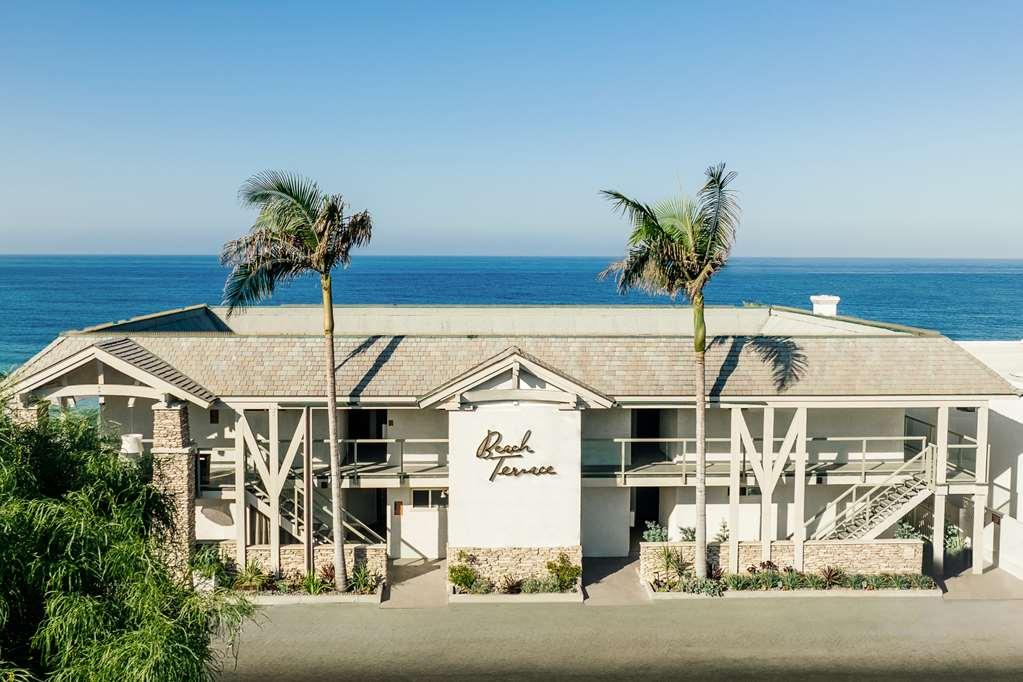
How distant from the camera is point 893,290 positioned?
640 feet

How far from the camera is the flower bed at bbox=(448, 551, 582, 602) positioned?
21562mm

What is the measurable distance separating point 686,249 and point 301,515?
12.3 metres

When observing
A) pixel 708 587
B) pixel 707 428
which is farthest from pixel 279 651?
pixel 707 428

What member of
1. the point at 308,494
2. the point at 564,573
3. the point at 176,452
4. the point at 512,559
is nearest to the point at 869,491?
the point at 564,573

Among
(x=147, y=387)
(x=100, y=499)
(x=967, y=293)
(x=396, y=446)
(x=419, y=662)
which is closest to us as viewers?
(x=100, y=499)

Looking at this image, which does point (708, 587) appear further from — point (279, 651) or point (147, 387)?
point (147, 387)

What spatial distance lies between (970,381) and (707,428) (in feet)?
22.4

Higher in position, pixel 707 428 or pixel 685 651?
pixel 707 428

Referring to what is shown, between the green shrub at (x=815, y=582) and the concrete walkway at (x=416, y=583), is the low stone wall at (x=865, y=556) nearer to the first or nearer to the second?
the green shrub at (x=815, y=582)

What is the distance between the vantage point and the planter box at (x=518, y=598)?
21.4 metres

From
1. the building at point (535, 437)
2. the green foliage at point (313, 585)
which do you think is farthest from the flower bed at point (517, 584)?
the green foliage at point (313, 585)

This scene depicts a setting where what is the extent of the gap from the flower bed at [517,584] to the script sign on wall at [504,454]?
2193 mm

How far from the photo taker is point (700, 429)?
2133 cm

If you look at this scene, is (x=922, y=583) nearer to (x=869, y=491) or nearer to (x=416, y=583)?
(x=869, y=491)
